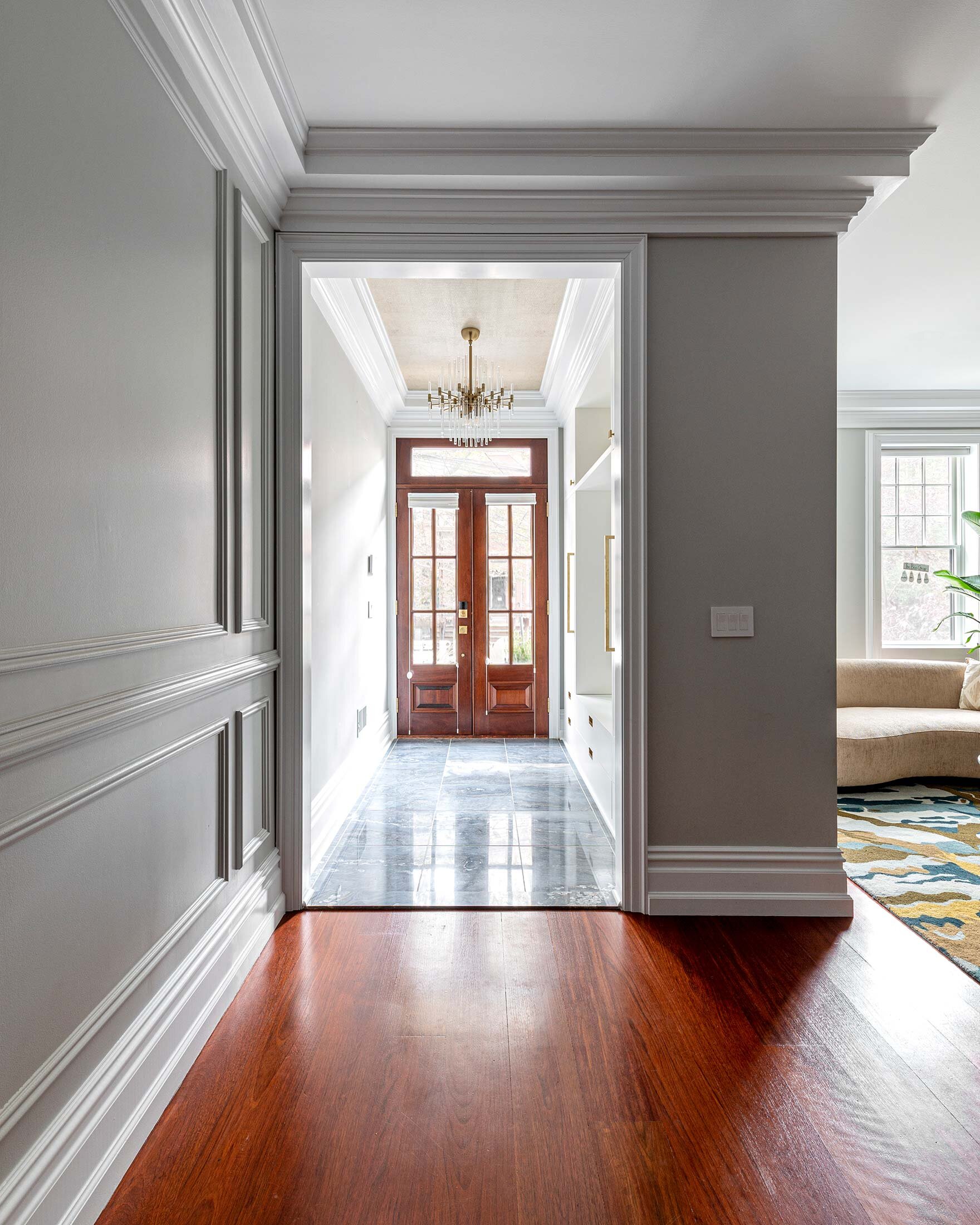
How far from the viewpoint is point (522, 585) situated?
20.9 ft

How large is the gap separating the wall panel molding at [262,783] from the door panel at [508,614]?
3.72m

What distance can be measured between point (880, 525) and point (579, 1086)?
5.41 metres

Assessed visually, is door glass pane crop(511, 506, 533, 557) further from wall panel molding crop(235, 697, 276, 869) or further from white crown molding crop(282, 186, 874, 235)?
wall panel molding crop(235, 697, 276, 869)

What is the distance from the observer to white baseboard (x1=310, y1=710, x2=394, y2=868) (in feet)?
11.0

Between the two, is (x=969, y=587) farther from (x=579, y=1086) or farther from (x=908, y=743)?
(x=579, y=1086)

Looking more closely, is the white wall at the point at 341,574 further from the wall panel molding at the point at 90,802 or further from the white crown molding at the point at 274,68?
the wall panel molding at the point at 90,802

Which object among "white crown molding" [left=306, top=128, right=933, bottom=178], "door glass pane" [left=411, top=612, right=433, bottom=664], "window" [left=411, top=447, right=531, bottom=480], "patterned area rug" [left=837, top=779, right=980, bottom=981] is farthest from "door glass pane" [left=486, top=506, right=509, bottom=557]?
"white crown molding" [left=306, top=128, right=933, bottom=178]

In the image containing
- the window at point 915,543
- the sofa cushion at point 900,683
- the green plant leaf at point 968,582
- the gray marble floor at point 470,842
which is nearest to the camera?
the gray marble floor at point 470,842

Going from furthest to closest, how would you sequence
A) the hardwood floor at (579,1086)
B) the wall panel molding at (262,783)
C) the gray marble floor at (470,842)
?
the gray marble floor at (470,842) < the wall panel molding at (262,783) < the hardwood floor at (579,1086)

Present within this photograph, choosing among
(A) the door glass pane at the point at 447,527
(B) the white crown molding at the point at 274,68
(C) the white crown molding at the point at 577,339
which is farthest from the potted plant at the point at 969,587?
(B) the white crown molding at the point at 274,68

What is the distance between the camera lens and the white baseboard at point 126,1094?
1.25m

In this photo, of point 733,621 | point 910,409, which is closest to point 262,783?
point 733,621

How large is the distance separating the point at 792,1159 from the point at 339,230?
3.06m

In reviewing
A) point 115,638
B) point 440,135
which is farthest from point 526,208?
point 115,638
